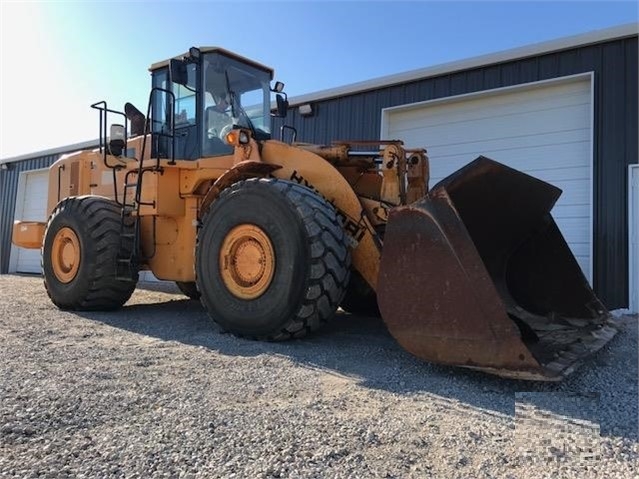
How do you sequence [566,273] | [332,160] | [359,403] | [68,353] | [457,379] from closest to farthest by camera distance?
[359,403] < [457,379] < [68,353] < [566,273] < [332,160]

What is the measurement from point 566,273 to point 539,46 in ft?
15.2

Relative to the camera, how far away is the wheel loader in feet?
11.8

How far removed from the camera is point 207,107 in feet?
21.8

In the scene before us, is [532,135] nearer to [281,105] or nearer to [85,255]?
[281,105]

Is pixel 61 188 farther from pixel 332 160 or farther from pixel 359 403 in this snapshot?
pixel 359 403

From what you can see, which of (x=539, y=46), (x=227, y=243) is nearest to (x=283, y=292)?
(x=227, y=243)

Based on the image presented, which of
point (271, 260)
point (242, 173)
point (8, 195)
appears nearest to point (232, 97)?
point (242, 173)

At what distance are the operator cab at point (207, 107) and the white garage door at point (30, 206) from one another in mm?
11586

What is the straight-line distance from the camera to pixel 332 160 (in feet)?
18.1

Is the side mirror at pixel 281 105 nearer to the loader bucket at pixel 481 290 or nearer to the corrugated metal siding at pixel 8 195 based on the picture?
the loader bucket at pixel 481 290

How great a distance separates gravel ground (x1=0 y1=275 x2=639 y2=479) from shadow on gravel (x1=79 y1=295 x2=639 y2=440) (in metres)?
0.02

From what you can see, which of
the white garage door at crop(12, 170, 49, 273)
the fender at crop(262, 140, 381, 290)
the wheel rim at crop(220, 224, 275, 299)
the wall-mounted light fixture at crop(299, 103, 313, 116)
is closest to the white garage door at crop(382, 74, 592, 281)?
the wall-mounted light fixture at crop(299, 103, 313, 116)

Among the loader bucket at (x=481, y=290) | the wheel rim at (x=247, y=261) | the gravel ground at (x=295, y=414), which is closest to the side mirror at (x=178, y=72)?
the wheel rim at (x=247, y=261)

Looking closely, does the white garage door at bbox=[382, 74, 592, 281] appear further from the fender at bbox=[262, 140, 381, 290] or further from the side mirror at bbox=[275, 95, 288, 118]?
the fender at bbox=[262, 140, 381, 290]
